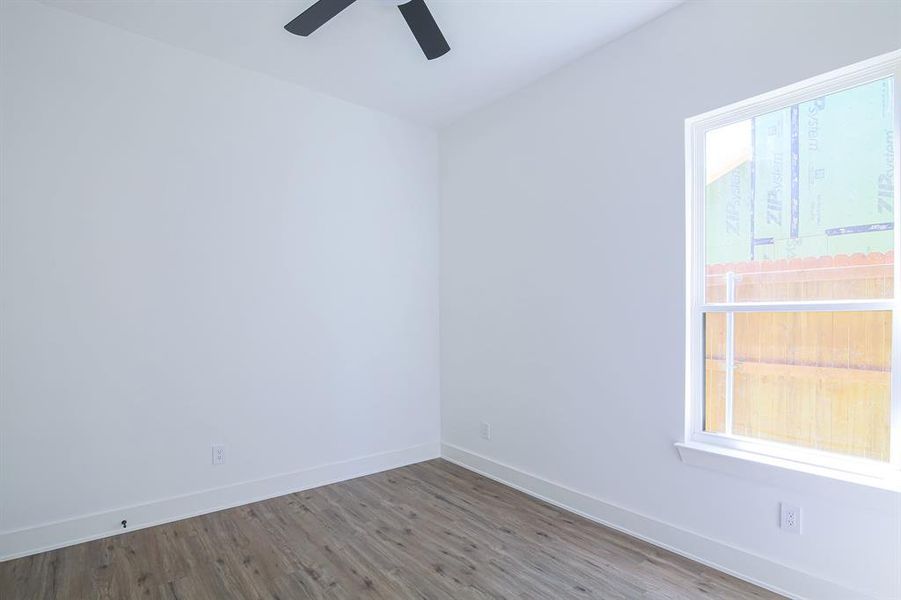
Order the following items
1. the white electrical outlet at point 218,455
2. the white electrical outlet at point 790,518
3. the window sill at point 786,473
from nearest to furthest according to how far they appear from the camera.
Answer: the window sill at point 786,473
the white electrical outlet at point 790,518
the white electrical outlet at point 218,455

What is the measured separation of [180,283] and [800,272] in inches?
131

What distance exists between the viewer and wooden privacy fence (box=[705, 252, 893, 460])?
6.32 feet

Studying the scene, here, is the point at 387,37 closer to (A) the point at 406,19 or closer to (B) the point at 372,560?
(A) the point at 406,19

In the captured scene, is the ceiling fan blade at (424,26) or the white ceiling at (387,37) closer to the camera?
the ceiling fan blade at (424,26)

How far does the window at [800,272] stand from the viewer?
75.5 inches

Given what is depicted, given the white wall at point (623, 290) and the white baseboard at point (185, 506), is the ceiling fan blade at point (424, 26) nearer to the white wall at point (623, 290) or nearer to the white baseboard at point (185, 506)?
the white wall at point (623, 290)

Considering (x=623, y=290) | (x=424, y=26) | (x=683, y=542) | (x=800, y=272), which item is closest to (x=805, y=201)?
(x=800, y=272)

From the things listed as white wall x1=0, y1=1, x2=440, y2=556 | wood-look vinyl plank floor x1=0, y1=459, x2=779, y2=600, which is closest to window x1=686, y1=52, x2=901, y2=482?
wood-look vinyl plank floor x1=0, y1=459, x2=779, y2=600

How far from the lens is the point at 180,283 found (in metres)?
2.89

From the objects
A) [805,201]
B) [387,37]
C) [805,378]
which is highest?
[387,37]

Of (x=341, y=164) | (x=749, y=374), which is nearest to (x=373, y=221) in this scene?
(x=341, y=164)

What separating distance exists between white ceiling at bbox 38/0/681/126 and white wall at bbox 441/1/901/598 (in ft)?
0.74

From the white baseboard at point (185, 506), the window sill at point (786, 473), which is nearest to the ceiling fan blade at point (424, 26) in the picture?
the window sill at point (786, 473)

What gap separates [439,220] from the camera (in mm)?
4172
